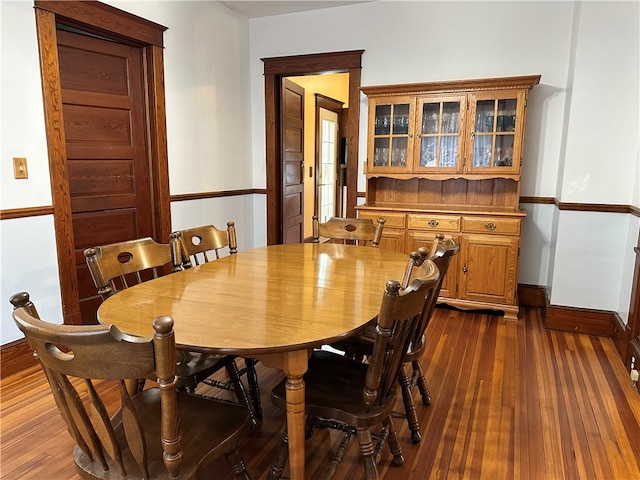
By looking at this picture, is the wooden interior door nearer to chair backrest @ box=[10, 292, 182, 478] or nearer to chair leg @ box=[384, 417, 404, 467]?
chair backrest @ box=[10, 292, 182, 478]

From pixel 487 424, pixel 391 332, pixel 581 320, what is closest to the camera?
pixel 391 332

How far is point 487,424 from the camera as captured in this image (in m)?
2.16

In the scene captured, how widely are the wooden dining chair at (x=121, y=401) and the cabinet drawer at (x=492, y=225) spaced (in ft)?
8.93

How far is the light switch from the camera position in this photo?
2.55 m

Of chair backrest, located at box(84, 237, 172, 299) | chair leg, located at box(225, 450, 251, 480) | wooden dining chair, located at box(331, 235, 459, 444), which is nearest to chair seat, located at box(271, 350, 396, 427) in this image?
wooden dining chair, located at box(331, 235, 459, 444)

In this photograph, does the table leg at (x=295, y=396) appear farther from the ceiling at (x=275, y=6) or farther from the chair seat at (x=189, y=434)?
the ceiling at (x=275, y=6)

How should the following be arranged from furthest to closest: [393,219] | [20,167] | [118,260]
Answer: [393,219] < [20,167] < [118,260]

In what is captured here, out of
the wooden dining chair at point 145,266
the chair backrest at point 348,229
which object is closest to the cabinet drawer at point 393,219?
the chair backrest at point 348,229

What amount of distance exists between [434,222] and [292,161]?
1988mm

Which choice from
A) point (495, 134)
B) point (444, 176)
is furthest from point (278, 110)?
point (495, 134)

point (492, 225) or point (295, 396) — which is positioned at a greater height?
point (492, 225)

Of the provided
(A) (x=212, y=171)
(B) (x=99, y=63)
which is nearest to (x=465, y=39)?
(A) (x=212, y=171)

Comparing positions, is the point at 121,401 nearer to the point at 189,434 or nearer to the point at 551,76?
the point at 189,434

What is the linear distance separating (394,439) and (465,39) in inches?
130
